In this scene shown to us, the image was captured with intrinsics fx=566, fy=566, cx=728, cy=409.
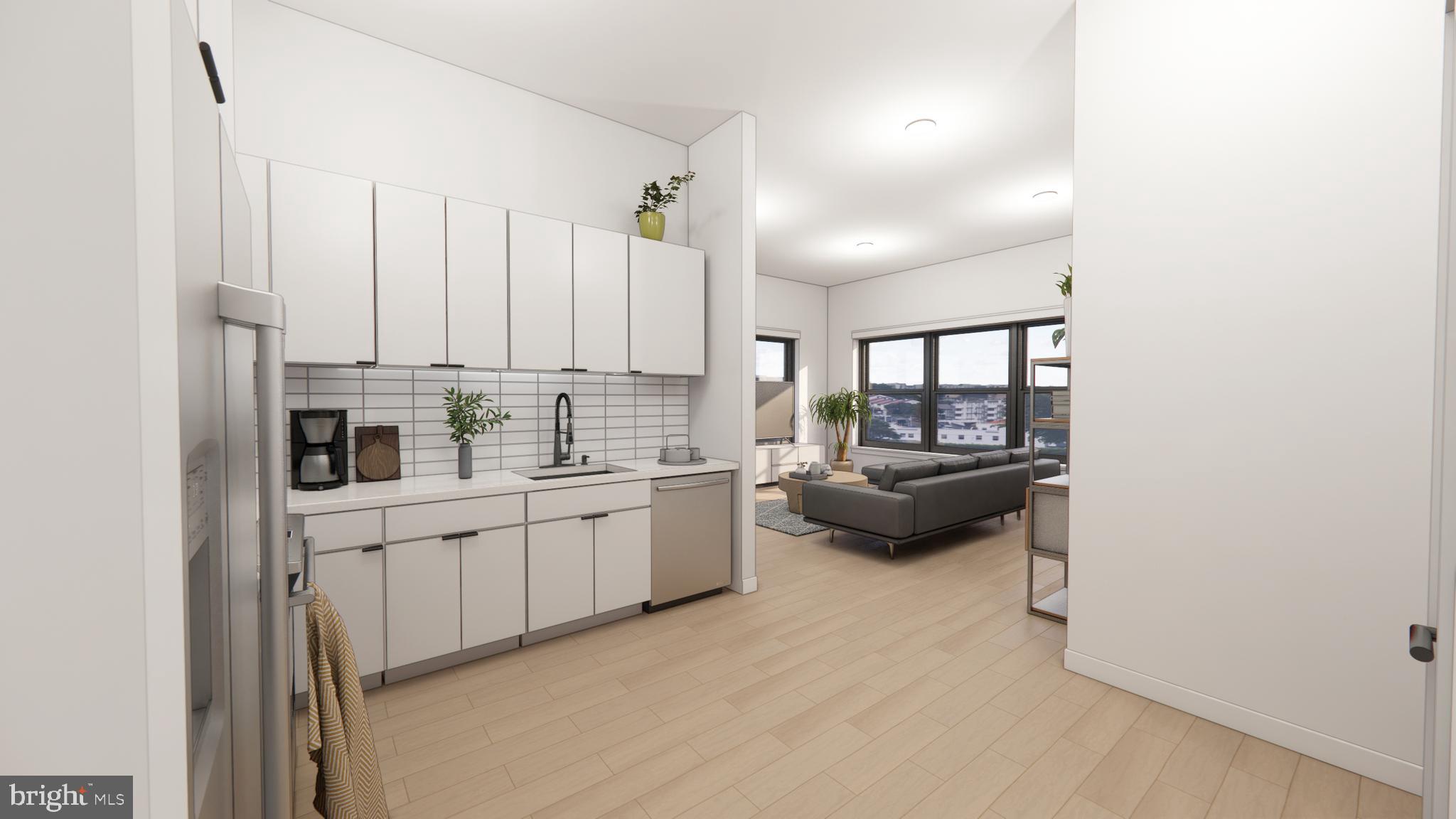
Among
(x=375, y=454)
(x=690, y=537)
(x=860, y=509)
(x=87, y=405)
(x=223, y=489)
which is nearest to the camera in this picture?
(x=87, y=405)

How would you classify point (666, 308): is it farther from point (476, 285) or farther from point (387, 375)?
point (387, 375)

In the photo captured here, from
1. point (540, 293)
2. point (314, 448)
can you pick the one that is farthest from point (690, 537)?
point (314, 448)

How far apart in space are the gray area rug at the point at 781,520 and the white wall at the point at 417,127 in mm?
3135

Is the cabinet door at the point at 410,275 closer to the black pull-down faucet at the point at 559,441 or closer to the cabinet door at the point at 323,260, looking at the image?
the cabinet door at the point at 323,260

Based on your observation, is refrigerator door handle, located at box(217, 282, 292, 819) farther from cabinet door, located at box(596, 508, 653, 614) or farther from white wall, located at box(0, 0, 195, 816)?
cabinet door, located at box(596, 508, 653, 614)

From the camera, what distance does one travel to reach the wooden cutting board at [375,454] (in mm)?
2756

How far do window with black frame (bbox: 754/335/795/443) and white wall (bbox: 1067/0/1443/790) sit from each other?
17.8 ft

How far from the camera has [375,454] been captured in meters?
2.78

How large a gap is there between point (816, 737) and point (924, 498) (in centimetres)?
262

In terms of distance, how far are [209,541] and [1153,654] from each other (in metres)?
3.11

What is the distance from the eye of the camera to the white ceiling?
Result: 2.67m

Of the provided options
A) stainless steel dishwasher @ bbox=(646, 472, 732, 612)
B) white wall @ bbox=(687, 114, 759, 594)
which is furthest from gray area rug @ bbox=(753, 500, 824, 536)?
stainless steel dishwasher @ bbox=(646, 472, 732, 612)

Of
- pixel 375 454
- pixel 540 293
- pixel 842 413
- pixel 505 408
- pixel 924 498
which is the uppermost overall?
pixel 540 293

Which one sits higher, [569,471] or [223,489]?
[223,489]
